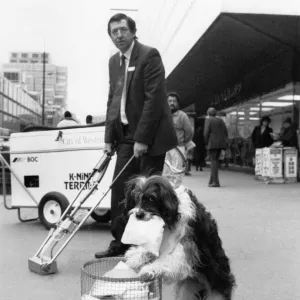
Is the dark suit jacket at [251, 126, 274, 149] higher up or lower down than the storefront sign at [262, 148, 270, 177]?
higher up

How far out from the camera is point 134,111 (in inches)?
165

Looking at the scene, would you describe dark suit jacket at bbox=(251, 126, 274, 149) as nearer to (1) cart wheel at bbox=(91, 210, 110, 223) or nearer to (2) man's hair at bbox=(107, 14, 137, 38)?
(1) cart wheel at bbox=(91, 210, 110, 223)

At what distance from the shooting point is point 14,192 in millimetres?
6875

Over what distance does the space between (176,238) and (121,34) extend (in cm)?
210

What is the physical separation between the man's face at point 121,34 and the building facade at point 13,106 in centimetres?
7449

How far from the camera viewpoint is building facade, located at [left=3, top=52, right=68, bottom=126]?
286 ft

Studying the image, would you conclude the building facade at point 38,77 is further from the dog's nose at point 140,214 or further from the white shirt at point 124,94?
the dog's nose at point 140,214

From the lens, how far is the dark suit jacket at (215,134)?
38.6 ft

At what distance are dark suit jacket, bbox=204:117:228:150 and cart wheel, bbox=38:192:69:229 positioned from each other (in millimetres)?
5971

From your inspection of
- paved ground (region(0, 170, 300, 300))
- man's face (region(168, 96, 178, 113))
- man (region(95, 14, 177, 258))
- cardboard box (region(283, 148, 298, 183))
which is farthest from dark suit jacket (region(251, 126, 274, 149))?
man (region(95, 14, 177, 258))

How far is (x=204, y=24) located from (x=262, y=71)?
486 centimetres

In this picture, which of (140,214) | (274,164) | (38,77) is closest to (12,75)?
(38,77)

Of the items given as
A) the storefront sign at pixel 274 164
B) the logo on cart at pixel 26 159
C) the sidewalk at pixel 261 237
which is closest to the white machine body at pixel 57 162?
the logo on cart at pixel 26 159

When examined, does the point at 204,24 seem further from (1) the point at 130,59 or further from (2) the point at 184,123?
(1) the point at 130,59
